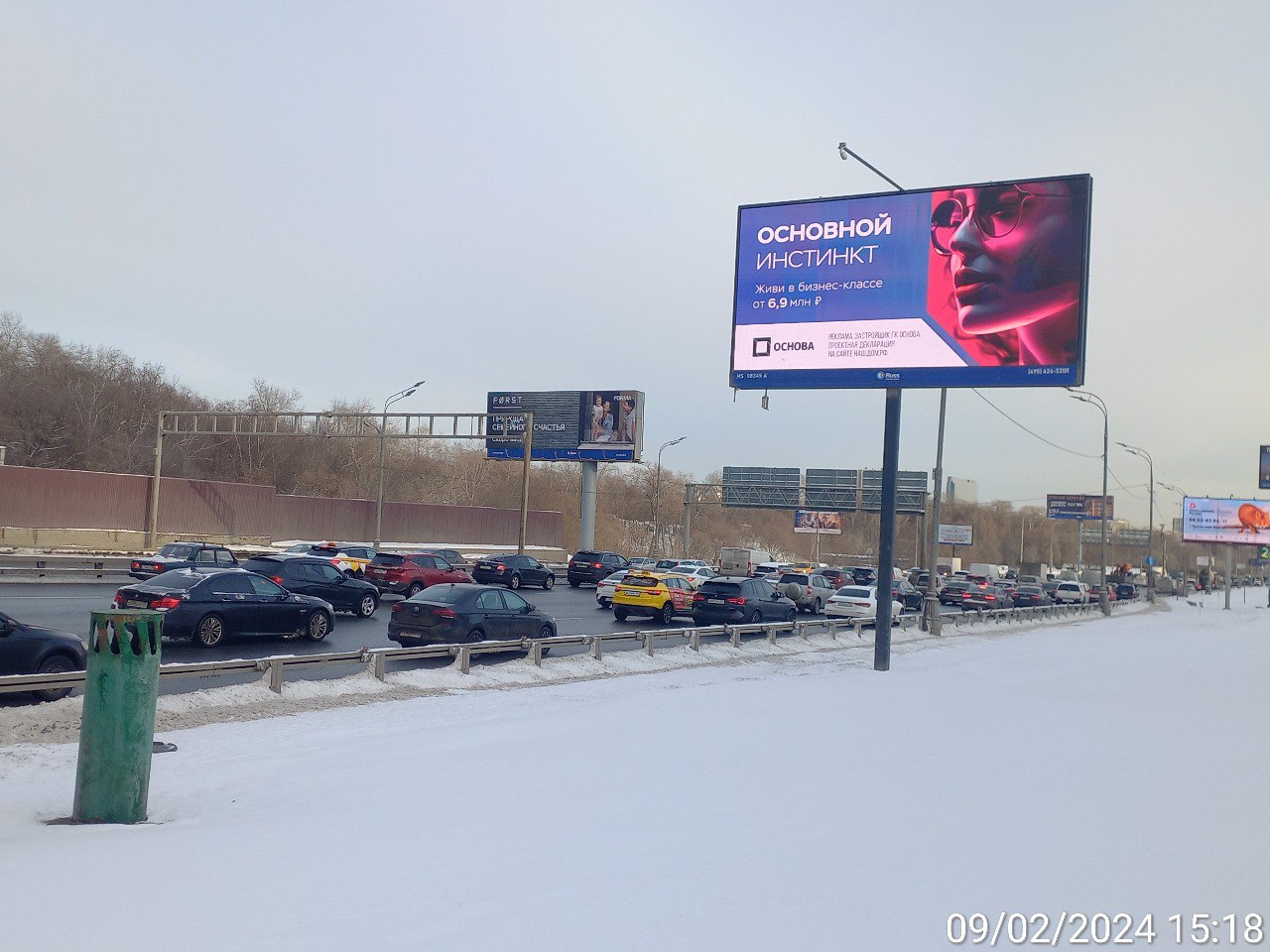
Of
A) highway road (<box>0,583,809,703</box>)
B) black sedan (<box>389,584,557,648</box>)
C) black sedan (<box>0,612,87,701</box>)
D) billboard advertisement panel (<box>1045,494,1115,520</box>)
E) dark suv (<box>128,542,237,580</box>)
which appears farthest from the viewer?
billboard advertisement panel (<box>1045,494,1115,520</box>)

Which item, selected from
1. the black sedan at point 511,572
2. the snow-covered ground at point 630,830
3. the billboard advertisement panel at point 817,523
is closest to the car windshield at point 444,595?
the snow-covered ground at point 630,830

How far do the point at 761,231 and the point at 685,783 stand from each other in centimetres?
1693

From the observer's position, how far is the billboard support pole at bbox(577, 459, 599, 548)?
Answer: 230 ft

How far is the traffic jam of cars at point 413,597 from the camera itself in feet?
61.0

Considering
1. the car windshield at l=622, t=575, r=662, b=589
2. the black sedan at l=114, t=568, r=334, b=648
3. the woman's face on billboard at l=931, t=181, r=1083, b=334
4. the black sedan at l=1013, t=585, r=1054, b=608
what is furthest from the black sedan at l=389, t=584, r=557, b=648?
the black sedan at l=1013, t=585, r=1054, b=608

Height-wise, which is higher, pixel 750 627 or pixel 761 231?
pixel 761 231

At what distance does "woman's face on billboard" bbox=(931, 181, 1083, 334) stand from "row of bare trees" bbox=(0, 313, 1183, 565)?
31649 millimetres

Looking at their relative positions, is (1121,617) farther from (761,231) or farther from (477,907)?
(477,907)

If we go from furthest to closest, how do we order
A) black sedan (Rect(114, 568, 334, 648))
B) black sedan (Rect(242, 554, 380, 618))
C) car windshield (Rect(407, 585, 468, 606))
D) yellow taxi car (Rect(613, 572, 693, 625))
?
yellow taxi car (Rect(613, 572, 693, 625)) → black sedan (Rect(242, 554, 380, 618)) → car windshield (Rect(407, 585, 468, 606)) → black sedan (Rect(114, 568, 334, 648))

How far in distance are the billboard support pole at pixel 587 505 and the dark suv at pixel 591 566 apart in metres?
20.8

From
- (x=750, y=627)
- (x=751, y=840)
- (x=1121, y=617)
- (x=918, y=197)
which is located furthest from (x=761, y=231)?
(x=1121, y=617)

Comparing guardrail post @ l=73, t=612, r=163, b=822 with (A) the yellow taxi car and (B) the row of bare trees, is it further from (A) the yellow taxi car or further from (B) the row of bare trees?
(B) the row of bare trees

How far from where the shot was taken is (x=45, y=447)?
6931cm

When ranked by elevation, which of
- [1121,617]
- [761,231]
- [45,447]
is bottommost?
[1121,617]
